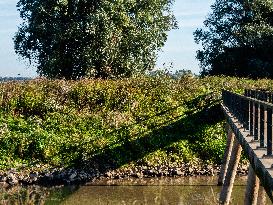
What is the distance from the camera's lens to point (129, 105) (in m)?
29.4

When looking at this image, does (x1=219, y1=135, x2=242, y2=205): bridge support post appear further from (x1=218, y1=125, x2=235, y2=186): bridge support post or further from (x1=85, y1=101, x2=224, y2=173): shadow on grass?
(x1=85, y1=101, x2=224, y2=173): shadow on grass

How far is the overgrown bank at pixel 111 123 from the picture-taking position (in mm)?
24766

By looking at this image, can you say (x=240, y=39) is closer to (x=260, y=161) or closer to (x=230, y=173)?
(x=230, y=173)

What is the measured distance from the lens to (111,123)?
27641 millimetres

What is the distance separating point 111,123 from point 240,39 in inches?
→ 904

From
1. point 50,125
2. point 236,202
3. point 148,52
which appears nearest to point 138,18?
point 148,52

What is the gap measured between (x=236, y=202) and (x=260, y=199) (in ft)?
21.2

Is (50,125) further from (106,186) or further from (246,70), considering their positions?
(246,70)

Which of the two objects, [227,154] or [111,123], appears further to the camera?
[111,123]

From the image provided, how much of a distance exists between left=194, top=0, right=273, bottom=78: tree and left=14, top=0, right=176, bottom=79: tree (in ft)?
29.7

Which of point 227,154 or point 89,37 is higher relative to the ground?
point 89,37

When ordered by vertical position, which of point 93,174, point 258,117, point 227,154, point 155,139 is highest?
point 258,117

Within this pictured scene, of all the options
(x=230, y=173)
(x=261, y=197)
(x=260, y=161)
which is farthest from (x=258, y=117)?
(x=230, y=173)

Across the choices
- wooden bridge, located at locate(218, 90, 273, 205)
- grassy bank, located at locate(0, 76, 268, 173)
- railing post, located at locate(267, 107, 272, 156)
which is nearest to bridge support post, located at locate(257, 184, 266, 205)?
wooden bridge, located at locate(218, 90, 273, 205)
